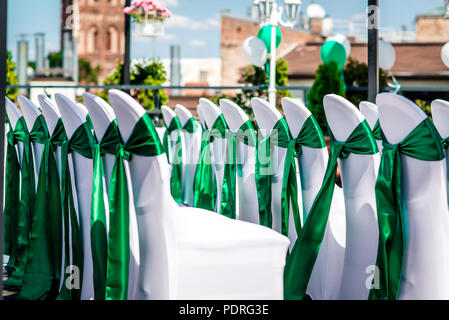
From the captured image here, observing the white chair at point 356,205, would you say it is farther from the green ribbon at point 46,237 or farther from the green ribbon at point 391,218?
the green ribbon at point 46,237

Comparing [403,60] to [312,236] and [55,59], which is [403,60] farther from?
[55,59]

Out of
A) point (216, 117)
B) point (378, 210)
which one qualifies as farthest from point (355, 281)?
point (216, 117)

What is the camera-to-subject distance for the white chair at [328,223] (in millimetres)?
2812

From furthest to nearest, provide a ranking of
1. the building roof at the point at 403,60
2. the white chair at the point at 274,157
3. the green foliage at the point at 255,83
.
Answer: the building roof at the point at 403,60
the green foliage at the point at 255,83
the white chair at the point at 274,157

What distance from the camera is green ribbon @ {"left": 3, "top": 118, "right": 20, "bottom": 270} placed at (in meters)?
3.67

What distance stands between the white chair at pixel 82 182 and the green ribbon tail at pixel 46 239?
0.27m

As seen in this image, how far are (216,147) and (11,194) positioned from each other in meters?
1.16

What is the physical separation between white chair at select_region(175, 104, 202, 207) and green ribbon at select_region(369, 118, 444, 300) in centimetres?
229

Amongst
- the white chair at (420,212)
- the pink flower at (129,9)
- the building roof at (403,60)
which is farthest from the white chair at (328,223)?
the building roof at (403,60)

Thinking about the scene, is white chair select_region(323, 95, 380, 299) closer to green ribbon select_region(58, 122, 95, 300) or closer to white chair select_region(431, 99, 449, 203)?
white chair select_region(431, 99, 449, 203)

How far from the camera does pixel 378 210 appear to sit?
243 cm

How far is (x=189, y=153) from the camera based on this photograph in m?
4.70

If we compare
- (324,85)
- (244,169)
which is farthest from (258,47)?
(244,169)

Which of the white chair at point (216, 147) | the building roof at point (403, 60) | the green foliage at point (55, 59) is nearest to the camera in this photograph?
the white chair at point (216, 147)
